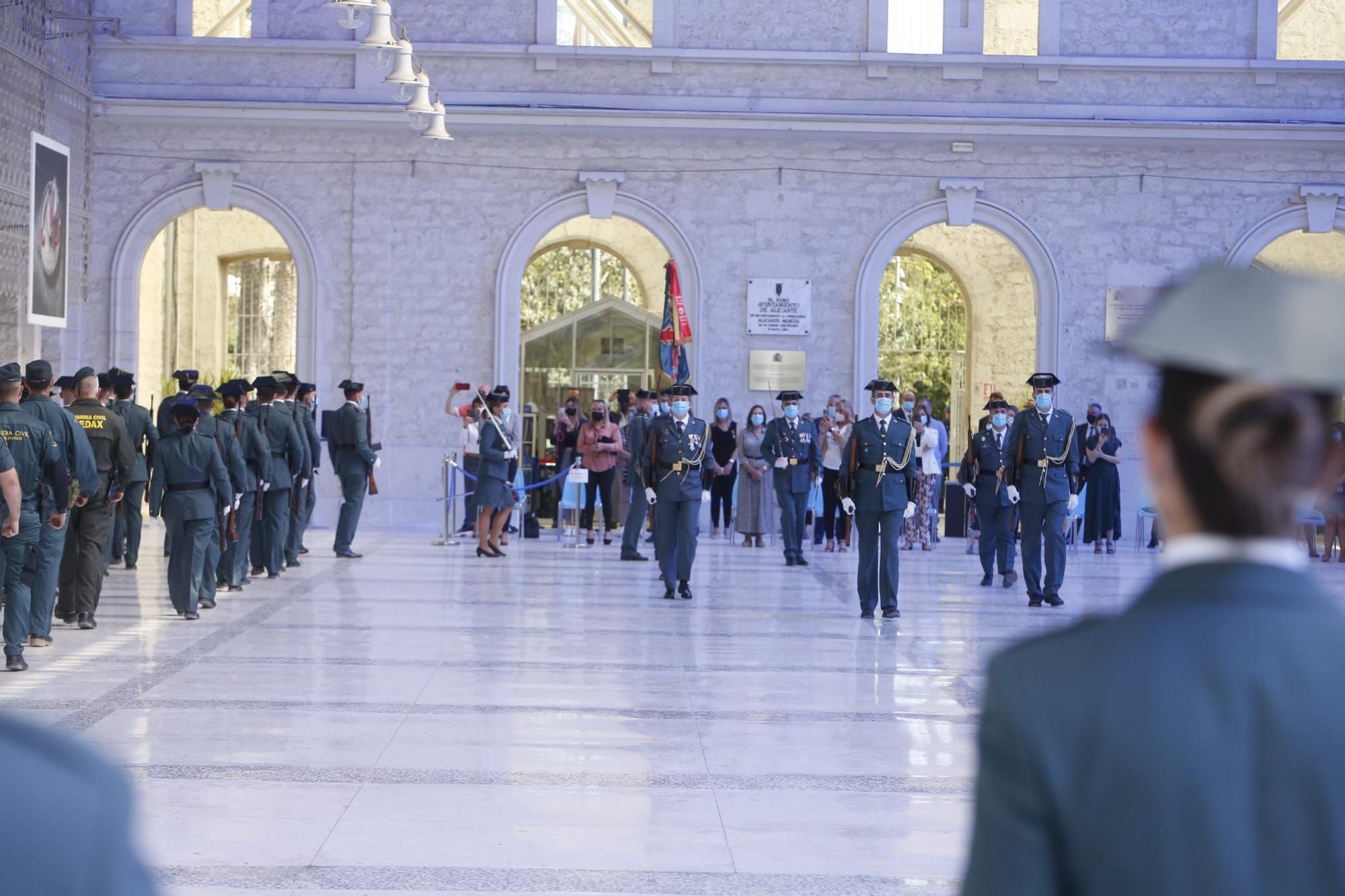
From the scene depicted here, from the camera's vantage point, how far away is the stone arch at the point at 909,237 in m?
22.0

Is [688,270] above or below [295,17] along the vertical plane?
below

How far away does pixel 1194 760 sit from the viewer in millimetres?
1514

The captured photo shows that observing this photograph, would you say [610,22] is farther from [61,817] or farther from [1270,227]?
[61,817]

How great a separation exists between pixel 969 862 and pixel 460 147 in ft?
69.1

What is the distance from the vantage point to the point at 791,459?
58.7 feet

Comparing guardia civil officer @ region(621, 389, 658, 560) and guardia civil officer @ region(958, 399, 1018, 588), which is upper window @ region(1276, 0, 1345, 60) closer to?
guardia civil officer @ region(958, 399, 1018, 588)

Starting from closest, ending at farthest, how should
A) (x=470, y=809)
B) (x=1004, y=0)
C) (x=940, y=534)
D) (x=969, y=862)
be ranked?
(x=969, y=862)
(x=470, y=809)
(x=940, y=534)
(x=1004, y=0)

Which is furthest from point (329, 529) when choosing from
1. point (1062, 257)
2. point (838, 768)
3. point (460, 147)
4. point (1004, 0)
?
point (838, 768)

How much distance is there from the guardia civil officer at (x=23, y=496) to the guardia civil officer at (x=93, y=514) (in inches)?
35.0

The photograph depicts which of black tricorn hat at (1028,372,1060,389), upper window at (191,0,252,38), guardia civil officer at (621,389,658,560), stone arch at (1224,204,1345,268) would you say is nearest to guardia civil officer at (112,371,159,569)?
guardia civil officer at (621,389,658,560)

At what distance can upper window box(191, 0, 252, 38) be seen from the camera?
80.0 feet

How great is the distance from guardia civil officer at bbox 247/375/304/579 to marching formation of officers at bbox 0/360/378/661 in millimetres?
13

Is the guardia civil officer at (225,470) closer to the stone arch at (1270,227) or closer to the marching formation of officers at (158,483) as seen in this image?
the marching formation of officers at (158,483)

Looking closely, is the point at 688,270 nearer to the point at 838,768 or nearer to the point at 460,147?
the point at 460,147
